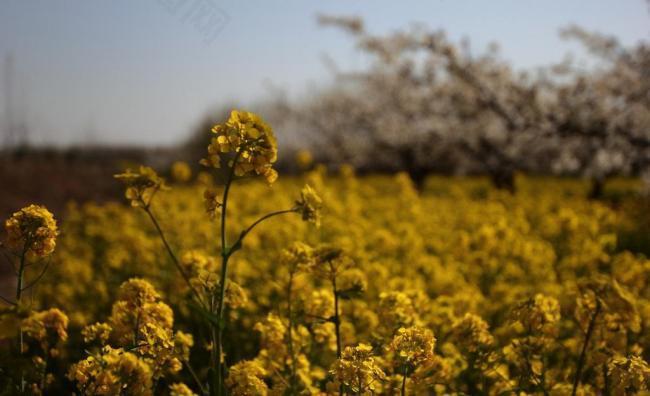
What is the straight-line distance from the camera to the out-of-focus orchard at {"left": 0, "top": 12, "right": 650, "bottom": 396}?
6.79 feet

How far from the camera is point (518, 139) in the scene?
1177cm

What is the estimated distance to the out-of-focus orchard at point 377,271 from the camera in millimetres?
2070

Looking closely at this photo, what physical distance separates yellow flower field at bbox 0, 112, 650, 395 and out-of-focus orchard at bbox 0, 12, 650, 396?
12mm

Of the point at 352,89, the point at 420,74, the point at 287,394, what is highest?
the point at 352,89

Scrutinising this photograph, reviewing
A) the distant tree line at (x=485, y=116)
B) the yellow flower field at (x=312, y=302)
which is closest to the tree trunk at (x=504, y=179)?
the distant tree line at (x=485, y=116)

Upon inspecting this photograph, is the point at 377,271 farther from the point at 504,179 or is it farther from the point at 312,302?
the point at 504,179

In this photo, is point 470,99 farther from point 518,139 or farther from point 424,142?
point 424,142

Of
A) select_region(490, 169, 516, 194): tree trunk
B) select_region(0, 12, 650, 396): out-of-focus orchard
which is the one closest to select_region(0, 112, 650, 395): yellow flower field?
select_region(0, 12, 650, 396): out-of-focus orchard

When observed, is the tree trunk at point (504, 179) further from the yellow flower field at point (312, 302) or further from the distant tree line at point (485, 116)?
the yellow flower field at point (312, 302)

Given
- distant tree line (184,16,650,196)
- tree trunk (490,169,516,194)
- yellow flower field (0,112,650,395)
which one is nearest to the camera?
yellow flower field (0,112,650,395)

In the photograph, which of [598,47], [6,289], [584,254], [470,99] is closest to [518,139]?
[470,99]

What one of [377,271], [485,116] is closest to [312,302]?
[377,271]

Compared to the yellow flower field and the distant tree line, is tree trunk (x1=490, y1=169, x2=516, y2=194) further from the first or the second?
the yellow flower field

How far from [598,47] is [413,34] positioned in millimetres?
3073
